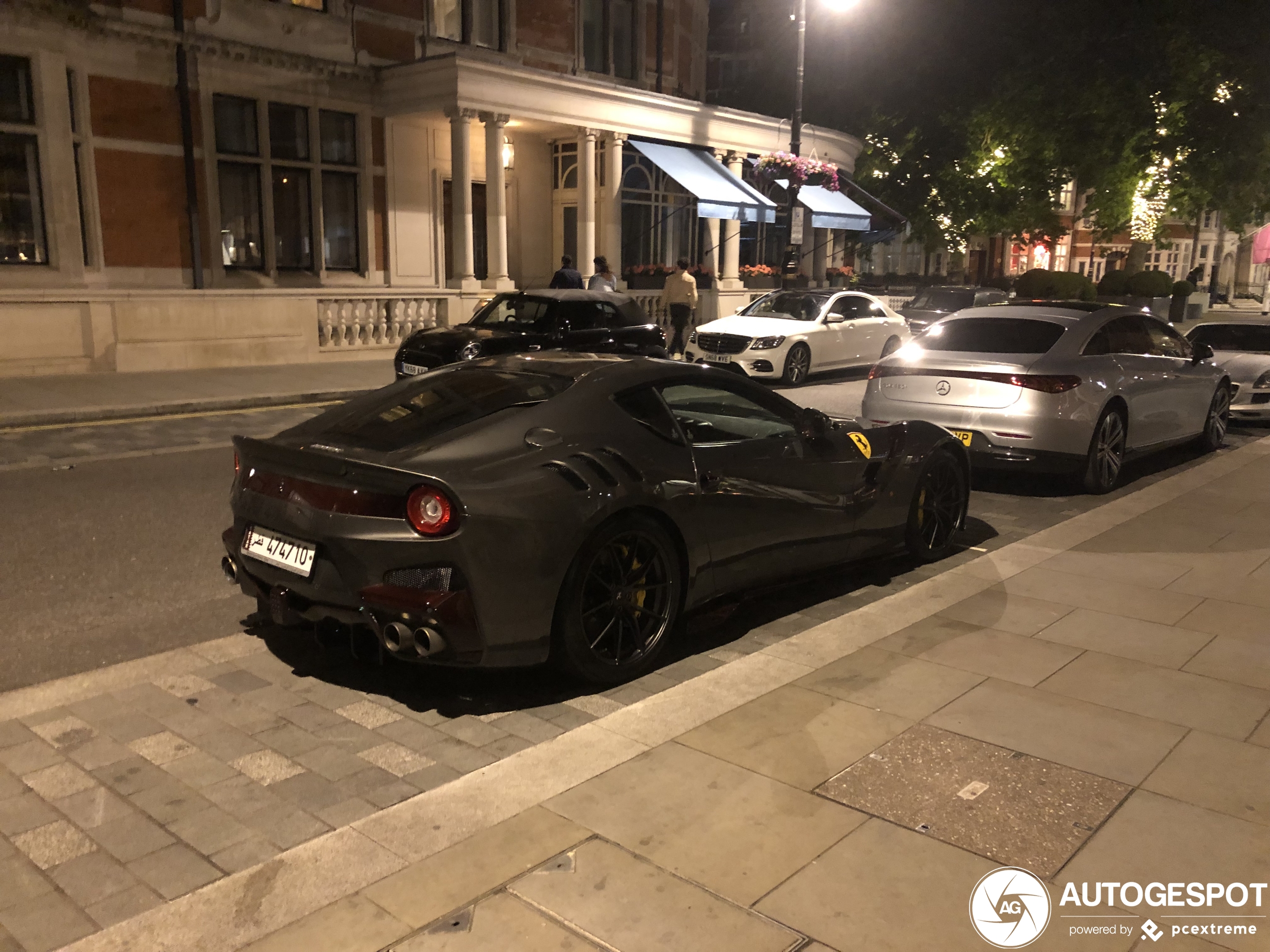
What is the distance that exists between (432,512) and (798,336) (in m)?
13.9

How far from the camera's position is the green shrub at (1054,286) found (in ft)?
117

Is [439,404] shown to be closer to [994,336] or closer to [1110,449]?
[994,336]

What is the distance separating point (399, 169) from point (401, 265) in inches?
79.6

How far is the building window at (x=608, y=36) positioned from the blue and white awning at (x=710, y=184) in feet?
11.5

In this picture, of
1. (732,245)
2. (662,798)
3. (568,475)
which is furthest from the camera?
(732,245)

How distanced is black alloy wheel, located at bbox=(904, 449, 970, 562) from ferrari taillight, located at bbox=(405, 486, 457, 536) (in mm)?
3398

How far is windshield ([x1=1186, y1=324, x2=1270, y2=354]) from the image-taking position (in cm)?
1448

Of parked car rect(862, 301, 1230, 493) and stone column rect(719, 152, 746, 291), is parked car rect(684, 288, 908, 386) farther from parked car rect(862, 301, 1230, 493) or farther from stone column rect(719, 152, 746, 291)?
stone column rect(719, 152, 746, 291)

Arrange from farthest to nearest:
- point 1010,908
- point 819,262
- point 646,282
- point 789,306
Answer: point 819,262 < point 646,282 < point 789,306 < point 1010,908

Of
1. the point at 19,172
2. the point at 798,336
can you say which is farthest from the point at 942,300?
the point at 19,172

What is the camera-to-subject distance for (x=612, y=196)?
78.2 ft

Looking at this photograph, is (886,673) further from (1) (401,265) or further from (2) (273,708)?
(1) (401,265)

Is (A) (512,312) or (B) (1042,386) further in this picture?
(A) (512,312)

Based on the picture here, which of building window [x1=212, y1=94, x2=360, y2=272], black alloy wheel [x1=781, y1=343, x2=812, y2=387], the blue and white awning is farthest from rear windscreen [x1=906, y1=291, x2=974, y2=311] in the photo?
building window [x1=212, y1=94, x2=360, y2=272]
